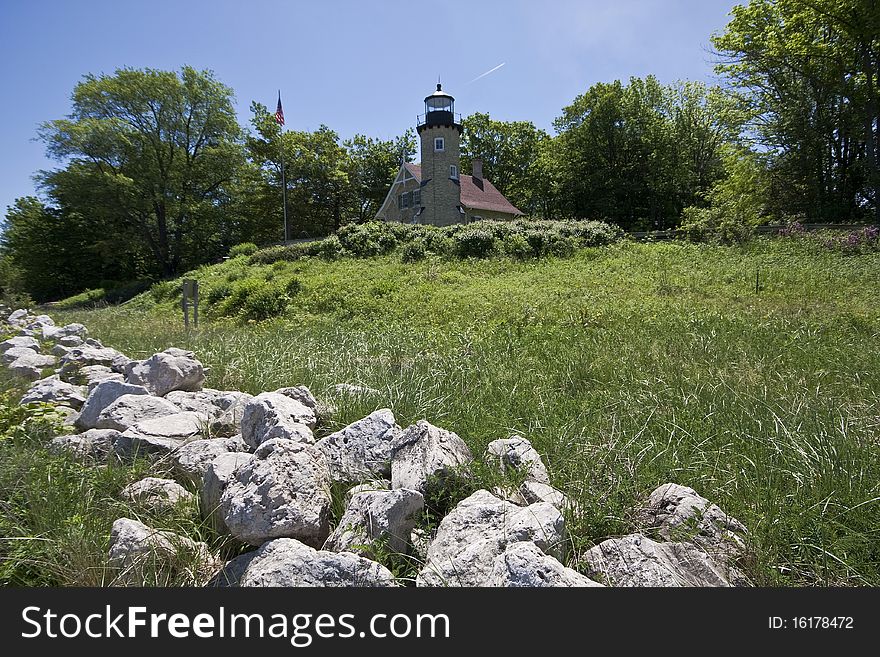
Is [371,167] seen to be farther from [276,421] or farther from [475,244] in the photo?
[276,421]

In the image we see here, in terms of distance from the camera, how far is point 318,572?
2.01 meters

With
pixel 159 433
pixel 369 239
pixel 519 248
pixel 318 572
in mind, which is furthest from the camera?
pixel 369 239

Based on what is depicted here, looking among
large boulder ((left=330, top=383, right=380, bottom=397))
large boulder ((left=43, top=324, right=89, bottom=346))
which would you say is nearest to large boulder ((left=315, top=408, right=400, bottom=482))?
large boulder ((left=330, top=383, right=380, bottom=397))

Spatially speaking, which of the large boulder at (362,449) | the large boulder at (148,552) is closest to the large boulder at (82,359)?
the large boulder at (148,552)

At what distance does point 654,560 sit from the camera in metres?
2.05

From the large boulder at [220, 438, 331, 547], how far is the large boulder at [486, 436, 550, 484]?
3.46 feet

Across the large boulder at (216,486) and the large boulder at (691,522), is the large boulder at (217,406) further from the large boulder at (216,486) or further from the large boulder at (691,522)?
the large boulder at (691,522)

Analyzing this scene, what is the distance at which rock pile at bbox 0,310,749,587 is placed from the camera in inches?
80.0

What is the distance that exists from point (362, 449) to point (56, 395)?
3.67 m

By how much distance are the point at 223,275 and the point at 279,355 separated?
17.6 m

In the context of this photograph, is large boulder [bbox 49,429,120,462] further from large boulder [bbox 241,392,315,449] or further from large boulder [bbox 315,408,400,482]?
large boulder [bbox 315,408,400,482]

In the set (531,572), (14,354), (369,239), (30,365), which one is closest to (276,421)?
(531,572)

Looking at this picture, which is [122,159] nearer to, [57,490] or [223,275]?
[223,275]

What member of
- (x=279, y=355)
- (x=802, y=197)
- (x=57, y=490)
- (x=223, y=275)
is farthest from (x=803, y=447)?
(x=802, y=197)
